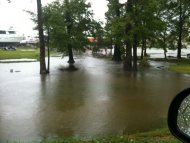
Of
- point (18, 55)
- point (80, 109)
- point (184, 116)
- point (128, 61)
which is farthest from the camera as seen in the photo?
point (18, 55)

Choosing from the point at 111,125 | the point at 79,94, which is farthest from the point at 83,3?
the point at 111,125

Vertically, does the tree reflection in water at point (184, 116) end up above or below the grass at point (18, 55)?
above

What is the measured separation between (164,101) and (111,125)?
540 cm

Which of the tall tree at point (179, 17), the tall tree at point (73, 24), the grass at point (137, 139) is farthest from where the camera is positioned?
the tall tree at point (179, 17)

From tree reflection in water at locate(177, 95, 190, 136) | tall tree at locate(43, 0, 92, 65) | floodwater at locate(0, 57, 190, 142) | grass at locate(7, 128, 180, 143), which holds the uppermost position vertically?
tall tree at locate(43, 0, 92, 65)

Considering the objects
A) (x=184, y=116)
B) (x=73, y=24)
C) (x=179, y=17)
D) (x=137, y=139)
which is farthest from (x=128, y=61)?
(x=184, y=116)

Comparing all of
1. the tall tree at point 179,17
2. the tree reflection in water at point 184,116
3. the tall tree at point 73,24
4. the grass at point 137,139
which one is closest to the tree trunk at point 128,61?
the tall tree at point 73,24

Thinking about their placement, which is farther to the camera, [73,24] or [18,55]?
[18,55]

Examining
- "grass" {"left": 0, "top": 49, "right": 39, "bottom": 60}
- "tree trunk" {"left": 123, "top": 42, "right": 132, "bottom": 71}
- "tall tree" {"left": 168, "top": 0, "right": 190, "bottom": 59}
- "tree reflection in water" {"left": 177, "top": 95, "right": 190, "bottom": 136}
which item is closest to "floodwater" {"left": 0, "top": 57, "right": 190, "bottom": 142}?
"tree reflection in water" {"left": 177, "top": 95, "right": 190, "bottom": 136}

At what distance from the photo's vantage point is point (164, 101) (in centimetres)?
1606

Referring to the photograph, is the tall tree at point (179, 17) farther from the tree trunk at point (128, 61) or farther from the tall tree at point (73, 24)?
the tree trunk at point (128, 61)

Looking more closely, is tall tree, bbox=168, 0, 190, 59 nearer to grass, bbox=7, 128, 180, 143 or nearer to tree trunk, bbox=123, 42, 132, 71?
tree trunk, bbox=123, 42, 132, 71

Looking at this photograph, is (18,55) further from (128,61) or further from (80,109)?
(80,109)

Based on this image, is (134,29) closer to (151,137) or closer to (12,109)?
(12,109)
